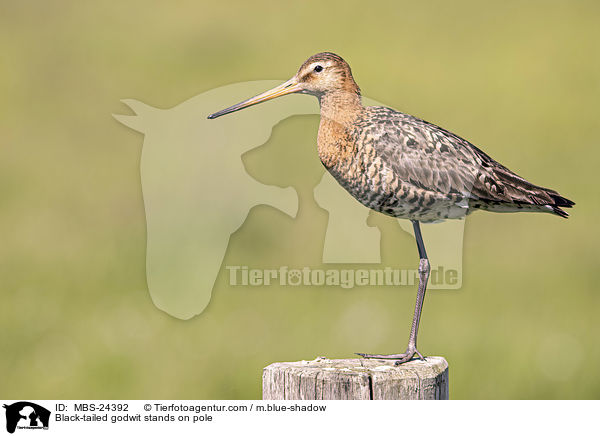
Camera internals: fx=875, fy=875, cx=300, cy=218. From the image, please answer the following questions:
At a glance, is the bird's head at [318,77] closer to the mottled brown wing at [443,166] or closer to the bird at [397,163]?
the bird at [397,163]

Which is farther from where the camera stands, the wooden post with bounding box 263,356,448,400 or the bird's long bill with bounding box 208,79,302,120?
the bird's long bill with bounding box 208,79,302,120

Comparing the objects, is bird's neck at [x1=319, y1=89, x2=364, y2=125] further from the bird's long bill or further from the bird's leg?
the bird's leg

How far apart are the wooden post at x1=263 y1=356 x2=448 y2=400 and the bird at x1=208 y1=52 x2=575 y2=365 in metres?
0.52

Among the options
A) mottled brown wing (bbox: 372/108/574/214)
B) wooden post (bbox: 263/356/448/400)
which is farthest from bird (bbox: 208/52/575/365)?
wooden post (bbox: 263/356/448/400)

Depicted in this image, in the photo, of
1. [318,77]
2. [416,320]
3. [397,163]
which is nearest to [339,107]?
[318,77]

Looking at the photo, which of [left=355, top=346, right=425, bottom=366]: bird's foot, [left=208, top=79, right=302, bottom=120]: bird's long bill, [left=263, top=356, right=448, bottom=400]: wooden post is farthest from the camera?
[left=208, top=79, right=302, bottom=120]: bird's long bill

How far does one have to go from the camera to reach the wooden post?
564cm

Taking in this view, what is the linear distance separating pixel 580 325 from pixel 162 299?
17.2 ft

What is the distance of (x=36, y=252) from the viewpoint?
1307 cm

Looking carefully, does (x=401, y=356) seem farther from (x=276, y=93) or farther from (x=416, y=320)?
(x=276, y=93)

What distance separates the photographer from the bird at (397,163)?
6.46 m

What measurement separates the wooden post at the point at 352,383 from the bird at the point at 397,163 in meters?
0.52

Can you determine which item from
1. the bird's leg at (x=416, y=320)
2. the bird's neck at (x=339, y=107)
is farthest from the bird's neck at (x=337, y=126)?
the bird's leg at (x=416, y=320)

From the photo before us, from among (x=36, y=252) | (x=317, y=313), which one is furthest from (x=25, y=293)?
(x=317, y=313)
